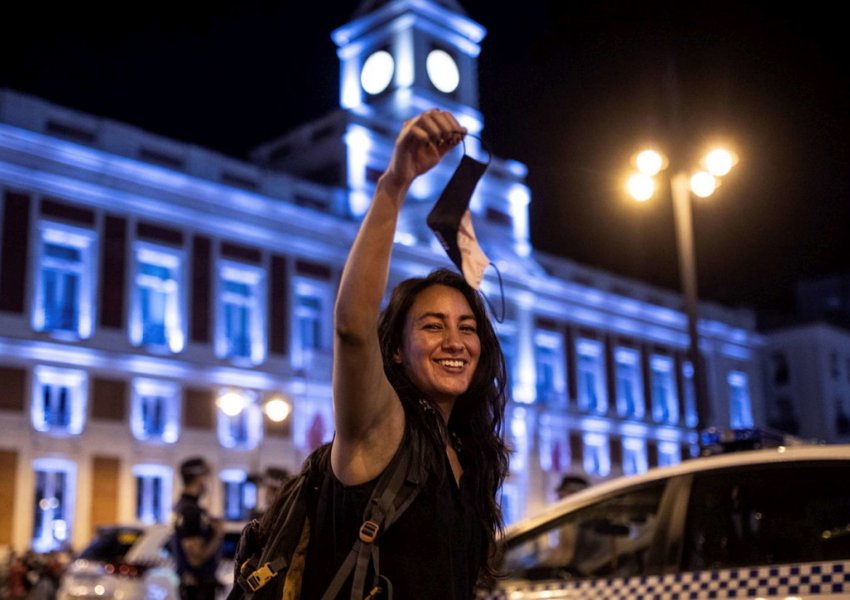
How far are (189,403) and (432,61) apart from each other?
708 inches

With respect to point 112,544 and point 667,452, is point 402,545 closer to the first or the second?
point 112,544

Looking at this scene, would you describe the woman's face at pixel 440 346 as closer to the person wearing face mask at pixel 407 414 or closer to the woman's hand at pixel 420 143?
the person wearing face mask at pixel 407 414

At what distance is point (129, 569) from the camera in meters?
11.0

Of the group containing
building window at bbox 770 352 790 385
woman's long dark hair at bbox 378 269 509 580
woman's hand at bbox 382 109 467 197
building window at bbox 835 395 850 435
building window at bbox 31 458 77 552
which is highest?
building window at bbox 770 352 790 385

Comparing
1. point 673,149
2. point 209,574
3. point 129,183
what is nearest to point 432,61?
point 129,183

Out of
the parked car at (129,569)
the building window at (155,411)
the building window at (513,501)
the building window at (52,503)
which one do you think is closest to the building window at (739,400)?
the building window at (513,501)

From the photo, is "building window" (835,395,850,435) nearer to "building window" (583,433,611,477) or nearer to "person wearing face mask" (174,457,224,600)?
"building window" (583,433,611,477)

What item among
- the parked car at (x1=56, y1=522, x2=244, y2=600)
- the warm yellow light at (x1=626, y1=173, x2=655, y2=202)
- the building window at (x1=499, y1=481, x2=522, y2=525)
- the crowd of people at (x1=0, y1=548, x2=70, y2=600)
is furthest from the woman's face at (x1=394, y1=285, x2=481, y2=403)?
the building window at (x1=499, y1=481, x2=522, y2=525)

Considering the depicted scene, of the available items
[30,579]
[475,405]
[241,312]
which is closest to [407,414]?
[475,405]

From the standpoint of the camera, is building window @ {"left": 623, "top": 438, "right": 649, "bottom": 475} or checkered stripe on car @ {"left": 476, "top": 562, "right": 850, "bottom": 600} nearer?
checkered stripe on car @ {"left": 476, "top": 562, "right": 850, "bottom": 600}

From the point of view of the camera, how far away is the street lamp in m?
13.2

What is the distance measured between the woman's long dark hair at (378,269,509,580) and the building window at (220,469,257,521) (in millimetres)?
27982

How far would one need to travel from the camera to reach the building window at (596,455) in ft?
145

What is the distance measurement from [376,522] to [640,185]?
1250cm
